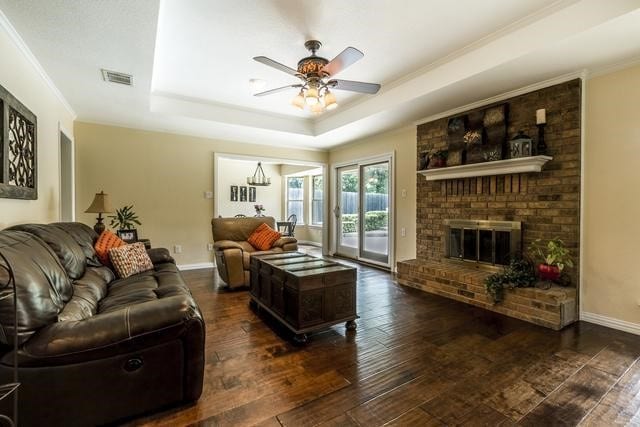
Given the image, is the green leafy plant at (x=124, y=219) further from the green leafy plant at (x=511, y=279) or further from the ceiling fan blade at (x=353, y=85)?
the green leafy plant at (x=511, y=279)

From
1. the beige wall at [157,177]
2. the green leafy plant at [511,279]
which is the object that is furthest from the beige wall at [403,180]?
the beige wall at [157,177]

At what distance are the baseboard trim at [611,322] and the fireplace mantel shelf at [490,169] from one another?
1.50 metres

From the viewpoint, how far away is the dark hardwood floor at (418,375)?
1.63 metres

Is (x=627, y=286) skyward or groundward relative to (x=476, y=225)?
groundward

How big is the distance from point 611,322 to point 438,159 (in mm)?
2467

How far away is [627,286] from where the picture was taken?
2.73 metres

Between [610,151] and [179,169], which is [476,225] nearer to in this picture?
[610,151]

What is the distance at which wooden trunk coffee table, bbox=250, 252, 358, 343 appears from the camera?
250 cm

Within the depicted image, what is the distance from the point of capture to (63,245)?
7.18 feet

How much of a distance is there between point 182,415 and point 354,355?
1198mm

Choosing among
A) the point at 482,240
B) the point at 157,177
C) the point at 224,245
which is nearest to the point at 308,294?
the point at 224,245

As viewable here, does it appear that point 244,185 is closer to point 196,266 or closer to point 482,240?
point 196,266

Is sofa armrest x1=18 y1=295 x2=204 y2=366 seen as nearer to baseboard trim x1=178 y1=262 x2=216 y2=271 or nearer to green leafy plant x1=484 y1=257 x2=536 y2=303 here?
green leafy plant x1=484 y1=257 x2=536 y2=303

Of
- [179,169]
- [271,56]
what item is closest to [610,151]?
[271,56]
